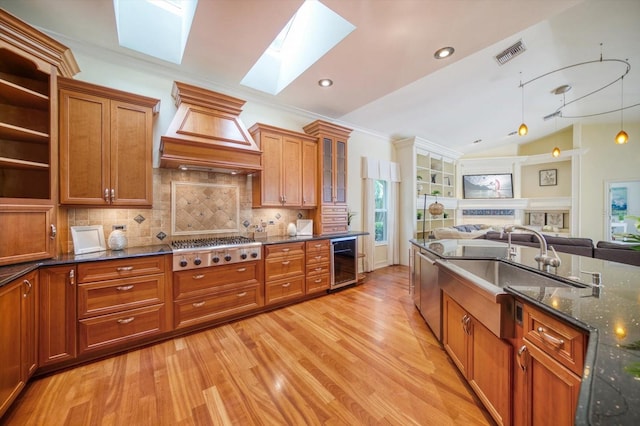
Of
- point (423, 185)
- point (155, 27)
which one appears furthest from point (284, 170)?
point (423, 185)

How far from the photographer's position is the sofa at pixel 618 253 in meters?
3.14

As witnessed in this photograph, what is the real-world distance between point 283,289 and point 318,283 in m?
0.59

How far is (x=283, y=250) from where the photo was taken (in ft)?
10.3

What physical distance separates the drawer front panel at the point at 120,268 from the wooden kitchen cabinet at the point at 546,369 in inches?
111

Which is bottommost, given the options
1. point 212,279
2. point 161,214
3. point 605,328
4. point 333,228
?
point 212,279

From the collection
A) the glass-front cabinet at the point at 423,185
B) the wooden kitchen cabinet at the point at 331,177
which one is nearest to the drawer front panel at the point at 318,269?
the wooden kitchen cabinet at the point at 331,177

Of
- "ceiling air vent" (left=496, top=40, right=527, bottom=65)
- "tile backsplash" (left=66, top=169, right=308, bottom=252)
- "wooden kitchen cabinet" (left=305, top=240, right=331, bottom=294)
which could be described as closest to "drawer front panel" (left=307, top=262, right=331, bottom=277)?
"wooden kitchen cabinet" (left=305, top=240, right=331, bottom=294)

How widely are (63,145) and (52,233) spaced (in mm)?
786

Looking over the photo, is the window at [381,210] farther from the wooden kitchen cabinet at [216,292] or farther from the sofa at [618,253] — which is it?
the sofa at [618,253]

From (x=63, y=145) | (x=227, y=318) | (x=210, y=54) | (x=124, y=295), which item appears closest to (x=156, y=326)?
(x=124, y=295)

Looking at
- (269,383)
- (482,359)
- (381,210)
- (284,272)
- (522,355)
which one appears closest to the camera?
(522,355)

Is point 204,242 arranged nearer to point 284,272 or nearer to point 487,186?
point 284,272

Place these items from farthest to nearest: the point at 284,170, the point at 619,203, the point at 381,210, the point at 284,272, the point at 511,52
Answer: the point at 619,203 → the point at 381,210 → the point at 284,170 → the point at 284,272 → the point at 511,52

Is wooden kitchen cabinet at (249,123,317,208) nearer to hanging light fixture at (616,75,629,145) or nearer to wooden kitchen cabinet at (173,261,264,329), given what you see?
wooden kitchen cabinet at (173,261,264,329)
